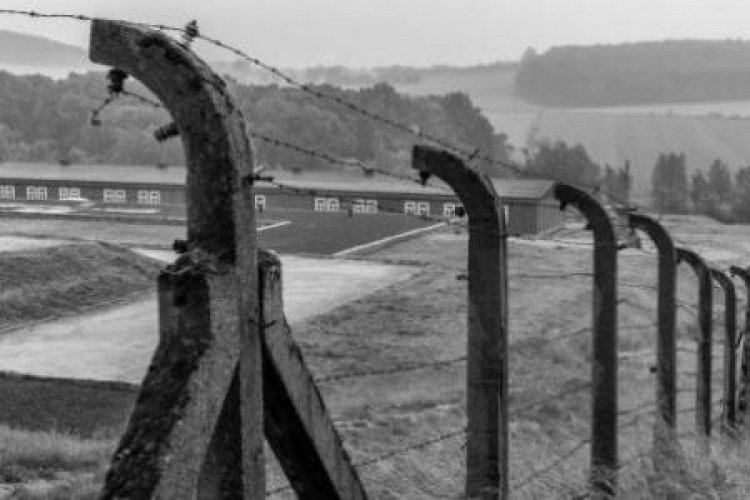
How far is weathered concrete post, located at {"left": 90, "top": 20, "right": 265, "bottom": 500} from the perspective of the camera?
2998 mm

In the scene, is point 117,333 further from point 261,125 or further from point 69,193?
point 261,125

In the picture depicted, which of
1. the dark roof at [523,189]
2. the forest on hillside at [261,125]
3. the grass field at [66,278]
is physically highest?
the forest on hillside at [261,125]

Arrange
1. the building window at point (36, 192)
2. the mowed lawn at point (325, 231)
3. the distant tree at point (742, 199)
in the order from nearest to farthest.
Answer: the mowed lawn at point (325, 231) → the building window at point (36, 192) → the distant tree at point (742, 199)

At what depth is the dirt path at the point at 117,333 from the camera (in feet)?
66.3

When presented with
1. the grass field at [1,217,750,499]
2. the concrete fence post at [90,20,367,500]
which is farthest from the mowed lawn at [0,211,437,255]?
the concrete fence post at [90,20,367,500]

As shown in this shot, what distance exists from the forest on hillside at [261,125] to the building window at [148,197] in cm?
2148

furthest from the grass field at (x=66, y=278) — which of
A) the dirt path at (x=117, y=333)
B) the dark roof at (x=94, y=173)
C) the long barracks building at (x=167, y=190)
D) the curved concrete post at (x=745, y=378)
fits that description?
the dark roof at (x=94, y=173)

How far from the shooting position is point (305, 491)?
424 cm

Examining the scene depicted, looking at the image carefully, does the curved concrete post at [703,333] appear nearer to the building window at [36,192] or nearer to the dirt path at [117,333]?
the dirt path at [117,333]

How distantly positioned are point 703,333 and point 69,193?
5760 centimetres

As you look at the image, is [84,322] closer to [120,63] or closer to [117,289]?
[117,289]

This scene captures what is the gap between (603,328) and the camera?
684 cm

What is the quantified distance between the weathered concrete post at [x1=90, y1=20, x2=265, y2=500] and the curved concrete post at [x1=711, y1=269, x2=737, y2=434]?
6952 mm

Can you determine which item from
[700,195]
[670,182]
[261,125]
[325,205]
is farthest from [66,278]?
[670,182]
